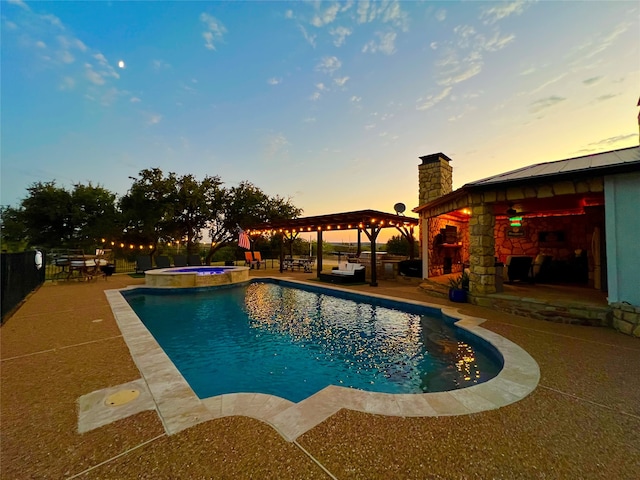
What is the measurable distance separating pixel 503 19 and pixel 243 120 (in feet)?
35.6

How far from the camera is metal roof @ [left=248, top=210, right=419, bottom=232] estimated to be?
1039 centimetres

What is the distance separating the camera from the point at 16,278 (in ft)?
20.3

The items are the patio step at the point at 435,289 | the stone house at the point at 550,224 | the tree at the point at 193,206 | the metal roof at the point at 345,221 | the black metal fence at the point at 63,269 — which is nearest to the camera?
the stone house at the point at 550,224

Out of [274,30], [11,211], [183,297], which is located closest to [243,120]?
[274,30]

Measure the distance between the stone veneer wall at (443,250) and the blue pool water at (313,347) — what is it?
4080 millimetres

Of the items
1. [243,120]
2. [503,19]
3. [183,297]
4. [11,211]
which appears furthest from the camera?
[11,211]

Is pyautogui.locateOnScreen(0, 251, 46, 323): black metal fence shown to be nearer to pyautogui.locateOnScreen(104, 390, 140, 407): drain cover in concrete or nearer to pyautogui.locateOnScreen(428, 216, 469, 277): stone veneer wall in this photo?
pyautogui.locateOnScreen(104, 390, 140, 407): drain cover in concrete

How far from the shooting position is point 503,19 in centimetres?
760

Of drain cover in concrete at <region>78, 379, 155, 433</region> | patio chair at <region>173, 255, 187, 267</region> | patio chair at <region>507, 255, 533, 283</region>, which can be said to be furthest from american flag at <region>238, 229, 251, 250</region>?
drain cover in concrete at <region>78, 379, 155, 433</region>

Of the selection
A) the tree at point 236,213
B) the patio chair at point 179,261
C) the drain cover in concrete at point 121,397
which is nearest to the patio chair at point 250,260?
the tree at point 236,213

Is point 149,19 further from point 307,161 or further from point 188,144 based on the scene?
point 307,161

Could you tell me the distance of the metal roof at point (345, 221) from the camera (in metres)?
10.4

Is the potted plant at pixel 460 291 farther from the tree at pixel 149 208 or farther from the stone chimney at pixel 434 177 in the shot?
the tree at pixel 149 208

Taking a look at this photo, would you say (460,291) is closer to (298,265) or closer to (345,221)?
(345,221)
